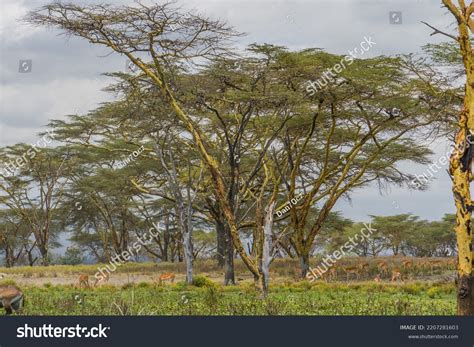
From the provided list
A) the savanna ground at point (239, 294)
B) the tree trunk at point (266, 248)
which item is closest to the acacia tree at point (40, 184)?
the savanna ground at point (239, 294)

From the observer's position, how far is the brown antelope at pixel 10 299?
11492mm

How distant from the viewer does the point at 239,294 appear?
17922 mm

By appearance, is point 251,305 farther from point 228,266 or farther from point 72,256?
point 72,256

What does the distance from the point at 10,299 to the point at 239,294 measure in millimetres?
7493

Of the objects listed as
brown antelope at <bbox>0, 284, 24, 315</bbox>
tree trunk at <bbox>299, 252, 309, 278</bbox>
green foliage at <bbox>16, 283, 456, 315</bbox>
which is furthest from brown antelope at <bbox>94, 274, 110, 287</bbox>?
brown antelope at <bbox>0, 284, 24, 315</bbox>

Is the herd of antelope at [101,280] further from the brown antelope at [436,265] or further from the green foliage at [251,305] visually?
the brown antelope at [436,265]

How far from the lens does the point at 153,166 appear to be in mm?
32312

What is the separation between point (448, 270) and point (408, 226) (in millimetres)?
11330
